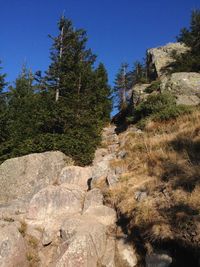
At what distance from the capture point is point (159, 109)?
16312 mm

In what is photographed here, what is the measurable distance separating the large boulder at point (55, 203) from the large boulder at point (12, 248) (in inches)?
63.5

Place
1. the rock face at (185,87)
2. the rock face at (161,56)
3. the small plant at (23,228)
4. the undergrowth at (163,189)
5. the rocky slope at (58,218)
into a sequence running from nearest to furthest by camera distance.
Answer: the undergrowth at (163,189) → the rocky slope at (58,218) → the small plant at (23,228) → the rock face at (185,87) → the rock face at (161,56)

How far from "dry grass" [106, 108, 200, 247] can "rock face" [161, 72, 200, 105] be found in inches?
213

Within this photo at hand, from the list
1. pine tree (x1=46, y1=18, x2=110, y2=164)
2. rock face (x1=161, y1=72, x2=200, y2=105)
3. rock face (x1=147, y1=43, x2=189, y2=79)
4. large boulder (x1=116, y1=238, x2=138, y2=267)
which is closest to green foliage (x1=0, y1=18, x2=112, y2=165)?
pine tree (x1=46, y1=18, x2=110, y2=164)

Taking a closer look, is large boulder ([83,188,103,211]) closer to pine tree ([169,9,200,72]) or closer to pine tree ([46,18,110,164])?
pine tree ([46,18,110,164])

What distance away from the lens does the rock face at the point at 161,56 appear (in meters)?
29.3

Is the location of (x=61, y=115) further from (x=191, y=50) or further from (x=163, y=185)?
(x=191, y=50)

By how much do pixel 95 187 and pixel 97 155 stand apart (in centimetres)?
508

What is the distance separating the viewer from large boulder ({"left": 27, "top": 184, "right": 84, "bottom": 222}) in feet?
31.6

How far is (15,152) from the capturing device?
15305mm

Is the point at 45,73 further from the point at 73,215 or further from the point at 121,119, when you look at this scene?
the point at 73,215

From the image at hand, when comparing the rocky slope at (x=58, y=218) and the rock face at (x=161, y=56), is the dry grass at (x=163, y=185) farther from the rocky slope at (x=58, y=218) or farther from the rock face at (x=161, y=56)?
→ the rock face at (x=161, y=56)

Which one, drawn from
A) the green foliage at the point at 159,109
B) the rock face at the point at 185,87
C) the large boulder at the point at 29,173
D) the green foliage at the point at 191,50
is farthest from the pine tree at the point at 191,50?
the large boulder at the point at 29,173

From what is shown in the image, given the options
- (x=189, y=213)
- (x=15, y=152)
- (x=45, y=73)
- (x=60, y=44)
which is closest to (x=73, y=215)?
(x=189, y=213)
